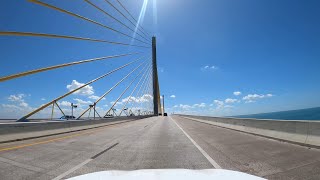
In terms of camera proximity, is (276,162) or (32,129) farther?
(32,129)

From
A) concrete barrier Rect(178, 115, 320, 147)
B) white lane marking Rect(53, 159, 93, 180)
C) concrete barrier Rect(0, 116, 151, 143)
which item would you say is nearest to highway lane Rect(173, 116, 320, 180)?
concrete barrier Rect(178, 115, 320, 147)

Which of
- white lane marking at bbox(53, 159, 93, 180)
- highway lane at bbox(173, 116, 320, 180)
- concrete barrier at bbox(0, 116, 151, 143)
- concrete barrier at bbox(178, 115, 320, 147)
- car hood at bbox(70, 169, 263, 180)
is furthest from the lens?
concrete barrier at bbox(0, 116, 151, 143)

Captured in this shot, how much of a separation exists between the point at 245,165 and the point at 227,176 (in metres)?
3.01

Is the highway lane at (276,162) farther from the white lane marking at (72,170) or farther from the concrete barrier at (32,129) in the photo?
the concrete barrier at (32,129)

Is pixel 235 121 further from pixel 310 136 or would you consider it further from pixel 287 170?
pixel 287 170

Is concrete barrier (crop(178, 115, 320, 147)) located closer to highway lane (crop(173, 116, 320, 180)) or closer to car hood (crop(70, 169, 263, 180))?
highway lane (crop(173, 116, 320, 180))

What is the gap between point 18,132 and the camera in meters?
14.1

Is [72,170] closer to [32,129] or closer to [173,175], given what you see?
[173,175]

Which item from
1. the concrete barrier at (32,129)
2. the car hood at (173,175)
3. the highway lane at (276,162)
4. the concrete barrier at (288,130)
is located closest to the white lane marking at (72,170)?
the car hood at (173,175)

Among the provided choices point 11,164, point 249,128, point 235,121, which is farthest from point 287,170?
point 235,121

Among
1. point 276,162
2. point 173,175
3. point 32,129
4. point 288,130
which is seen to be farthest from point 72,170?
point 32,129

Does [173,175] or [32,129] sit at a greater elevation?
[32,129]

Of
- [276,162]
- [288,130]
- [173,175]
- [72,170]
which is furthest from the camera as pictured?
[288,130]

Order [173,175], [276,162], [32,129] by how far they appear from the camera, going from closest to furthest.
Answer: [173,175] < [276,162] < [32,129]
